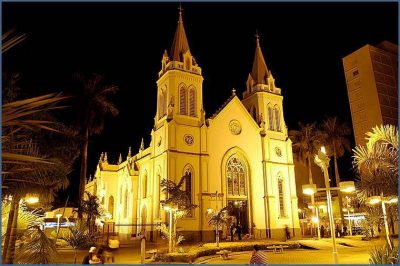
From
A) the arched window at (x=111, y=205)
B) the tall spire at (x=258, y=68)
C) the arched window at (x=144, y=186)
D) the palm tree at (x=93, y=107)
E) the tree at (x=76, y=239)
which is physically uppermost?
the tall spire at (x=258, y=68)

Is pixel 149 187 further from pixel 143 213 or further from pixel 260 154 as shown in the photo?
pixel 260 154

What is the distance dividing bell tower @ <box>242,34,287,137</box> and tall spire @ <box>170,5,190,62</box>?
1006 cm

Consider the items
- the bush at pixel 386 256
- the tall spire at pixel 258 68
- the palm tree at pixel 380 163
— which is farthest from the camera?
the tall spire at pixel 258 68

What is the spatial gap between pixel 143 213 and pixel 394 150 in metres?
31.6

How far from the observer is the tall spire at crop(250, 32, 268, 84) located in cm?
4431

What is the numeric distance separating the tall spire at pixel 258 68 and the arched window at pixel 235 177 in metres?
11.6

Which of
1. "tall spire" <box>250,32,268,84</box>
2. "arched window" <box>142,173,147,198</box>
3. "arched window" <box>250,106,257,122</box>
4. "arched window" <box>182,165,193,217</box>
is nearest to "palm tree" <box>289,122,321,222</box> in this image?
"arched window" <box>250,106,257,122</box>

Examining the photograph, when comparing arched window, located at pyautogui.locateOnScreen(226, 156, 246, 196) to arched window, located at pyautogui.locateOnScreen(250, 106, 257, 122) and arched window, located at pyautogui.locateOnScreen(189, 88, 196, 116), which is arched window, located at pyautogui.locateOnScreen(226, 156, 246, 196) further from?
arched window, located at pyautogui.locateOnScreen(250, 106, 257, 122)

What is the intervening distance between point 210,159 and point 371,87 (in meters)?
33.3

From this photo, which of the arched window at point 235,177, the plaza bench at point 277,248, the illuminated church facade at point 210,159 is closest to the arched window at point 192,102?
the illuminated church facade at point 210,159

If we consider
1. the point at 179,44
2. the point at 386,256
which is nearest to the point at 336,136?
the point at 179,44

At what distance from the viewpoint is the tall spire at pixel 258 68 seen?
44.3 m

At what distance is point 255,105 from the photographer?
43.2 m

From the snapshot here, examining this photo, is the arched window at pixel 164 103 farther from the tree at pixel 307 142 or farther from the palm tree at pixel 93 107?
the tree at pixel 307 142
